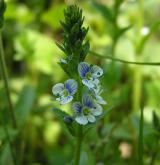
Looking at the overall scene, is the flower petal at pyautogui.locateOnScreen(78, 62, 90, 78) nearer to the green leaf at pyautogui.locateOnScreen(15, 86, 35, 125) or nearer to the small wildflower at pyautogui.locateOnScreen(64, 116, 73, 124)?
the small wildflower at pyautogui.locateOnScreen(64, 116, 73, 124)

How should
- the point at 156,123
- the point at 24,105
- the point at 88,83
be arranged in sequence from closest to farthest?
the point at 88,83 → the point at 156,123 → the point at 24,105


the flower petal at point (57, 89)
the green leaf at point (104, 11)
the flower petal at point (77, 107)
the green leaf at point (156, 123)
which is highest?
the flower petal at point (57, 89)

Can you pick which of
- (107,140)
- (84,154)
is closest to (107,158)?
(107,140)

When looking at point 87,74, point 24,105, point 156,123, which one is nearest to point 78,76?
point 87,74

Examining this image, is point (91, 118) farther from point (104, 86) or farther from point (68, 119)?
point (104, 86)

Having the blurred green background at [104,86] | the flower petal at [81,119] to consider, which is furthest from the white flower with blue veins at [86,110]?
the blurred green background at [104,86]

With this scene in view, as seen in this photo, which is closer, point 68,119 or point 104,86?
point 68,119

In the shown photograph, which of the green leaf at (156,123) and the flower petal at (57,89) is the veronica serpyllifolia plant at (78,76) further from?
the green leaf at (156,123)
